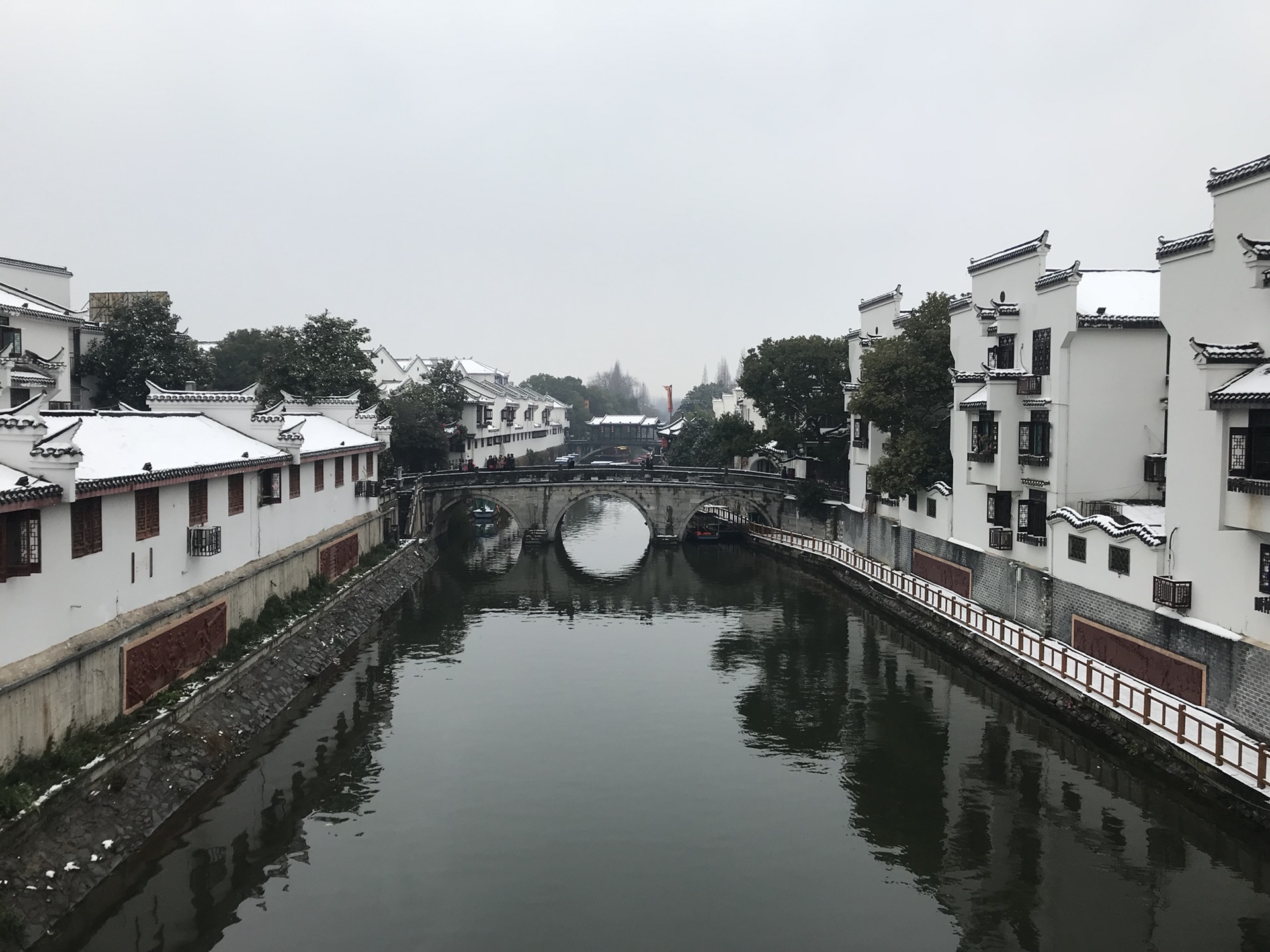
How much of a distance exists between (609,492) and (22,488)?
1715 inches

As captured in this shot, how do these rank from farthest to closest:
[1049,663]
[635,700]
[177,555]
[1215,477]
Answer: [635,700] → [1049,663] → [177,555] → [1215,477]

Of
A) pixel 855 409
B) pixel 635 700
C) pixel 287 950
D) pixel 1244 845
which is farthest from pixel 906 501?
pixel 287 950

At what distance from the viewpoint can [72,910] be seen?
15.7 m

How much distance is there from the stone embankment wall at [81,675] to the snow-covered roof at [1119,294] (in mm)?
26046

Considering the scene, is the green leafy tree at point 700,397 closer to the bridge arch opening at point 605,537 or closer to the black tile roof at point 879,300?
the bridge arch opening at point 605,537

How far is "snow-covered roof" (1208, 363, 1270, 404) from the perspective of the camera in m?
19.7

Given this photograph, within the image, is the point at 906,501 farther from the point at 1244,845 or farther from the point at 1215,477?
the point at 1244,845

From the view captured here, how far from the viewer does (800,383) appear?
2158 inches

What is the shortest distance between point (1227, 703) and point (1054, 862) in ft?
20.4

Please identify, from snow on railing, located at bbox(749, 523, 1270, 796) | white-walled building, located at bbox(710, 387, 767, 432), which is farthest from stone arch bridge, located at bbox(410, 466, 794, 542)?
snow on railing, located at bbox(749, 523, 1270, 796)

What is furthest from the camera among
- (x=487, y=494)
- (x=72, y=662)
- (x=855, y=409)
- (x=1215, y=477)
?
(x=487, y=494)

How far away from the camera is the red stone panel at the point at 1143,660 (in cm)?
2280

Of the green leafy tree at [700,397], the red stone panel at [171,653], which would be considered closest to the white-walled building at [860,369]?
the red stone panel at [171,653]

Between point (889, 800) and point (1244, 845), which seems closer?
point (1244, 845)
